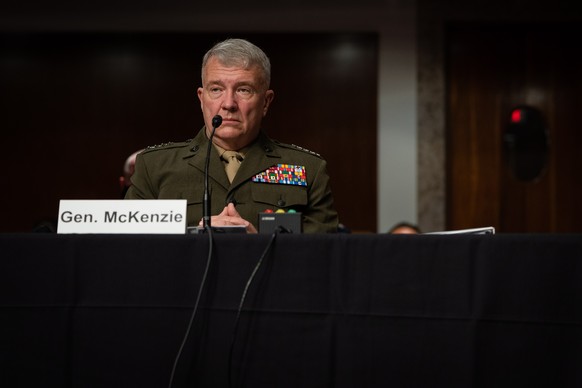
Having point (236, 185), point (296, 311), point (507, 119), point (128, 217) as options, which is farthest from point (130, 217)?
point (507, 119)

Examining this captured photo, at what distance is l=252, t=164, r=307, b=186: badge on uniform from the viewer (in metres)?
2.62

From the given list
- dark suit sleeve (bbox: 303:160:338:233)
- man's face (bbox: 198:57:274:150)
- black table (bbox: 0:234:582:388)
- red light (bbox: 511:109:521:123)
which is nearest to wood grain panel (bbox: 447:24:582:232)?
red light (bbox: 511:109:521:123)

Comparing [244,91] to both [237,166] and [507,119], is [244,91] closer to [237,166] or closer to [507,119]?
[237,166]

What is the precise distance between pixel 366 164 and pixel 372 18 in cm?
114

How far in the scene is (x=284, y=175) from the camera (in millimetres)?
2648

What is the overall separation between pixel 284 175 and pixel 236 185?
18cm

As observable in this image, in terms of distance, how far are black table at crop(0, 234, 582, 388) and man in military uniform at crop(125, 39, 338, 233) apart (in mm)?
735

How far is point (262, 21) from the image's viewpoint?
238 inches

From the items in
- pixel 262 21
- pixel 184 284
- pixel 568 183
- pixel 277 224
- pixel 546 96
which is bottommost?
pixel 184 284

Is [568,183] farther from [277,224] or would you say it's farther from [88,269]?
[88,269]

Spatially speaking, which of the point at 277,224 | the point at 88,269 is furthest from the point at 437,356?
the point at 88,269

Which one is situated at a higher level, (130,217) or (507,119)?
(507,119)

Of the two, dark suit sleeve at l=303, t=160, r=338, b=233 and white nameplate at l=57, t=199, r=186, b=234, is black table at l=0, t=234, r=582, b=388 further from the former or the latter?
dark suit sleeve at l=303, t=160, r=338, b=233

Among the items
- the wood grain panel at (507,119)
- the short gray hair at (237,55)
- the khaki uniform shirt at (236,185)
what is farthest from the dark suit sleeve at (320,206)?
the wood grain panel at (507,119)
